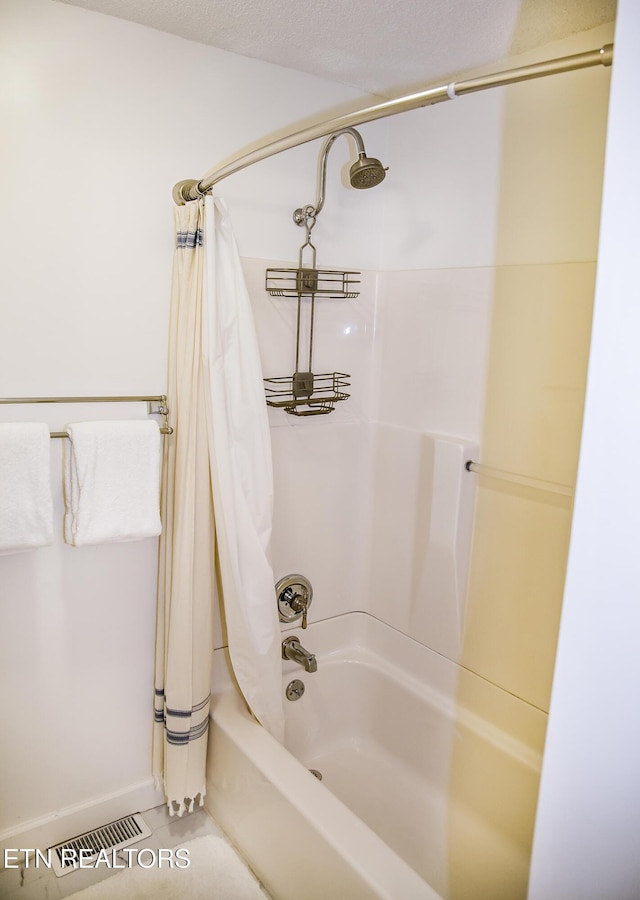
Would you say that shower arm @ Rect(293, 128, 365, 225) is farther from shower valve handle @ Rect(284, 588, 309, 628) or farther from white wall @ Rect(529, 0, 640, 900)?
shower valve handle @ Rect(284, 588, 309, 628)

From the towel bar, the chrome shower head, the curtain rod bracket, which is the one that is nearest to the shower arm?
the chrome shower head

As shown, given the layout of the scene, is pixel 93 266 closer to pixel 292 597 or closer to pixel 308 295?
pixel 308 295

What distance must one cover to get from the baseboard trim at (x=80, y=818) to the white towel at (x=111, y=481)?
882mm

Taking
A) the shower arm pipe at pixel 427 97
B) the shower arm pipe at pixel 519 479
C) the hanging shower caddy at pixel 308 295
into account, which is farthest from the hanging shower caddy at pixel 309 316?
the shower arm pipe at pixel 519 479

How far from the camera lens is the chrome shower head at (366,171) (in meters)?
Result: 1.58

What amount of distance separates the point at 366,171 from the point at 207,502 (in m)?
0.99

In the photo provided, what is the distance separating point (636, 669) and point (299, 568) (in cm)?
139

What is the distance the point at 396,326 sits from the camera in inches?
86.7

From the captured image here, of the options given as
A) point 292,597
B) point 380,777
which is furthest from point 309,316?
point 380,777

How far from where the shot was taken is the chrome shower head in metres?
1.58

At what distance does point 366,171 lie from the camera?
1588 mm

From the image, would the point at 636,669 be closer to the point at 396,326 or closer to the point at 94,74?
the point at 396,326

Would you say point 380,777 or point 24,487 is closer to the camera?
point 24,487

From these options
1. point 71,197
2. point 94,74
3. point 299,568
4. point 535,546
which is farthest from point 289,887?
point 94,74
